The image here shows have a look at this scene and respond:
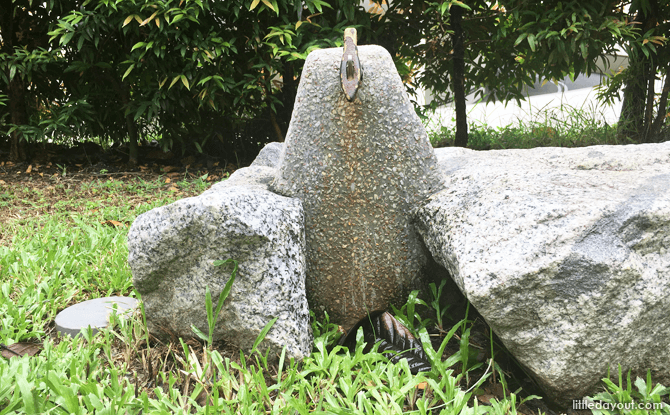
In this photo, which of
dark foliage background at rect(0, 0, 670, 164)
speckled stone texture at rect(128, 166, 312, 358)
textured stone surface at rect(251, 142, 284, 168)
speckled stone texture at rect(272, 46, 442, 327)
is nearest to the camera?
speckled stone texture at rect(128, 166, 312, 358)

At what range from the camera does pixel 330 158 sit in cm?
156

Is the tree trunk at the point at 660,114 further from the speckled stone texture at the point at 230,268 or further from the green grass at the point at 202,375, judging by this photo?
the speckled stone texture at the point at 230,268

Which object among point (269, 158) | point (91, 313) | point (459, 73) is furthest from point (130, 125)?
point (459, 73)

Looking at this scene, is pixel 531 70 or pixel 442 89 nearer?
pixel 531 70

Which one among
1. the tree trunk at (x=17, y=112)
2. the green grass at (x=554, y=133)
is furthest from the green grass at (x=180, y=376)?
the green grass at (x=554, y=133)

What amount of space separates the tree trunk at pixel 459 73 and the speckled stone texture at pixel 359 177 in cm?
301

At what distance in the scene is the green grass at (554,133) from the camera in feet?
14.4

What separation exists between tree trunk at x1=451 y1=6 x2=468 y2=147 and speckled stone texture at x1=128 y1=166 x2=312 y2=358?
3.37 metres

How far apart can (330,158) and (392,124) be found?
234 mm

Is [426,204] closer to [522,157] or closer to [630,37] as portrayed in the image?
[522,157]

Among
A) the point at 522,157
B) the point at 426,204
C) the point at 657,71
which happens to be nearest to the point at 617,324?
the point at 426,204

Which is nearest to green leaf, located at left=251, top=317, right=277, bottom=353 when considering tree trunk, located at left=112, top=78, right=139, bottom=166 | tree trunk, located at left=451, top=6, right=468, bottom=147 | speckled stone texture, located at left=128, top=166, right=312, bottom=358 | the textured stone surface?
speckled stone texture, located at left=128, top=166, right=312, bottom=358

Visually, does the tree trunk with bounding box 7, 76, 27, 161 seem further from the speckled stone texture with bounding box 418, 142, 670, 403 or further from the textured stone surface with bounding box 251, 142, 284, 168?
the speckled stone texture with bounding box 418, 142, 670, 403

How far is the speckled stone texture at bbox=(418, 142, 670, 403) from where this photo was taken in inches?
46.9
